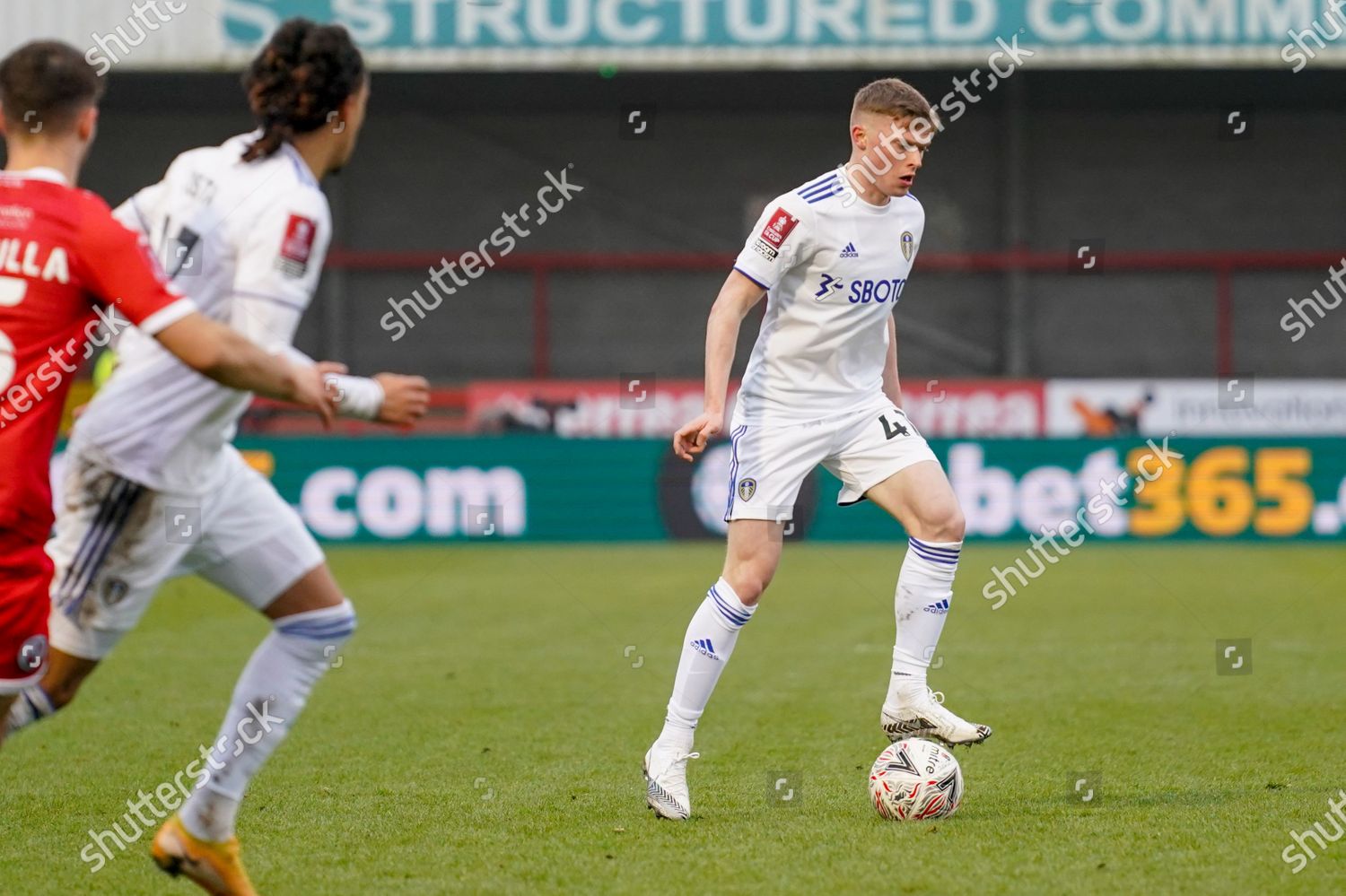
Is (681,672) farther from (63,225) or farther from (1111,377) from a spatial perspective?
(1111,377)

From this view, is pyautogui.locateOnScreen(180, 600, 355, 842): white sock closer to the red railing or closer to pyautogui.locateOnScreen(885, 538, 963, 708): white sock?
pyautogui.locateOnScreen(885, 538, 963, 708): white sock

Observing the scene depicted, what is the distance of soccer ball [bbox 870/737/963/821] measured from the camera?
535cm

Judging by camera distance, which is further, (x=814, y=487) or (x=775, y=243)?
(x=814, y=487)

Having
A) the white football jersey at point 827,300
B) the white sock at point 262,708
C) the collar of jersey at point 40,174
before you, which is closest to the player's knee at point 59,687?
the white sock at point 262,708

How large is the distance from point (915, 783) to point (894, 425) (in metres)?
1.30

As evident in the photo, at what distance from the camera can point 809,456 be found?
5.84 metres

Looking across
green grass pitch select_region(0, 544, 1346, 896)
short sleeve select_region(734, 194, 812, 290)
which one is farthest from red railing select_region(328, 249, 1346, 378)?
short sleeve select_region(734, 194, 812, 290)

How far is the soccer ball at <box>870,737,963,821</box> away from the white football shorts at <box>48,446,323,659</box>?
7.11 feet

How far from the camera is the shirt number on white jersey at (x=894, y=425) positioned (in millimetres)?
5949

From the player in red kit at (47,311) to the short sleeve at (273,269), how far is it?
108mm

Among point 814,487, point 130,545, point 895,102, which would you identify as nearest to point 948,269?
point 814,487

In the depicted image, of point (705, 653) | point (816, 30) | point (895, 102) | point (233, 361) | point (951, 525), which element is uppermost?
point (816, 30)

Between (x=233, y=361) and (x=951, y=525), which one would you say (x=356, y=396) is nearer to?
(x=233, y=361)

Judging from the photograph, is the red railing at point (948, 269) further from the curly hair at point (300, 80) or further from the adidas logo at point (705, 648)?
the curly hair at point (300, 80)
